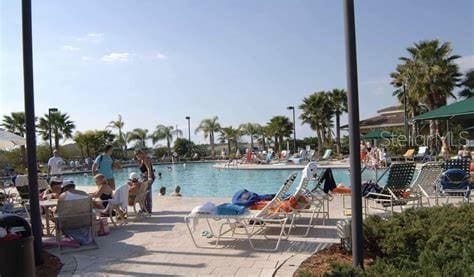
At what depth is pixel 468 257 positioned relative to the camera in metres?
3.29

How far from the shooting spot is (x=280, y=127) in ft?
184

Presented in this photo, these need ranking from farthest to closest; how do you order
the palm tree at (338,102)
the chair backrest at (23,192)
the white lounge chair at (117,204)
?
the palm tree at (338,102), the chair backrest at (23,192), the white lounge chair at (117,204)

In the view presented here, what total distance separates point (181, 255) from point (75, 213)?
67.6 inches

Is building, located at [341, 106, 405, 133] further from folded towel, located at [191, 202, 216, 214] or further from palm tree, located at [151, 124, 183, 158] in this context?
folded towel, located at [191, 202, 216, 214]

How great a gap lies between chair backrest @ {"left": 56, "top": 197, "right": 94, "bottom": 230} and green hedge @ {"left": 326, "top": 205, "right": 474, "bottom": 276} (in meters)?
3.62

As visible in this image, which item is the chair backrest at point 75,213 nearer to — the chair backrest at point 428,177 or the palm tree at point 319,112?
the chair backrest at point 428,177

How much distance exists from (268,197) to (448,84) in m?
28.6

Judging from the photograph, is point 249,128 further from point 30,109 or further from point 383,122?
point 30,109

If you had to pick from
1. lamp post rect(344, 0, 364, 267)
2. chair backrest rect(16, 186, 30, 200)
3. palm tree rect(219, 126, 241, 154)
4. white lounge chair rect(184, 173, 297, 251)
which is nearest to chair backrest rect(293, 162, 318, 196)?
white lounge chair rect(184, 173, 297, 251)

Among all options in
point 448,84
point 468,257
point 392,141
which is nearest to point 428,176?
point 468,257

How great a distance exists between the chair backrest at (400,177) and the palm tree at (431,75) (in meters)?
25.9

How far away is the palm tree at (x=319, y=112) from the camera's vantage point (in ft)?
150

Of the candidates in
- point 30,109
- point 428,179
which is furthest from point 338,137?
point 30,109

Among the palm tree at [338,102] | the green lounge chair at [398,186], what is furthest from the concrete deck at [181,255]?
the palm tree at [338,102]
